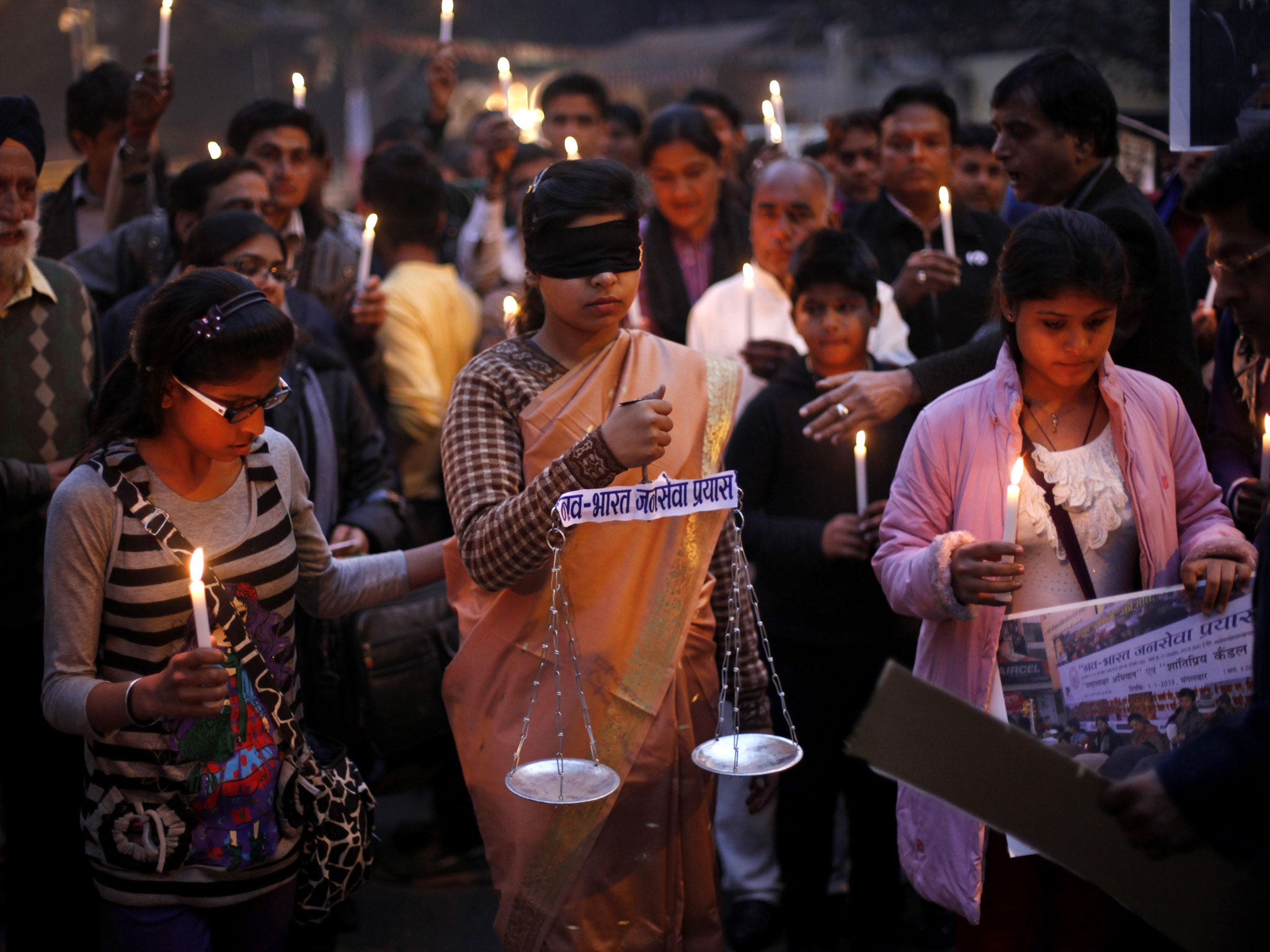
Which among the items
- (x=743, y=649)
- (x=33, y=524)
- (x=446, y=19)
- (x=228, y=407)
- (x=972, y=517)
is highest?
(x=446, y=19)

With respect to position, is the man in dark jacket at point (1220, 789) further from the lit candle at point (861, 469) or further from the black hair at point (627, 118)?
the black hair at point (627, 118)

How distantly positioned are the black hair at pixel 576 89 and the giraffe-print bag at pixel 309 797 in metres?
4.60

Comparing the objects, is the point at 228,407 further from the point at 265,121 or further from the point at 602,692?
the point at 265,121

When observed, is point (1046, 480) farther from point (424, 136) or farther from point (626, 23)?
point (626, 23)

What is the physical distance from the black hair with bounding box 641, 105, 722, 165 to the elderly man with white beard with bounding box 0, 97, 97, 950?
98.5 inches

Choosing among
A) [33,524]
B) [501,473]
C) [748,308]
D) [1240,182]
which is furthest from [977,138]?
[33,524]

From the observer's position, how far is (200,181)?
165 inches

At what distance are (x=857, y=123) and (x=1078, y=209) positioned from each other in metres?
3.67

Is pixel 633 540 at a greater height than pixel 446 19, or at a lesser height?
lesser

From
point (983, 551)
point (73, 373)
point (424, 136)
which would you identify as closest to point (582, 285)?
point (983, 551)

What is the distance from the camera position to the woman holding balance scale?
2.78 metres

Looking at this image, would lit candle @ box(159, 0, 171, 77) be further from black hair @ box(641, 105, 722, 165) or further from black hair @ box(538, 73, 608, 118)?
black hair @ box(538, 73, 608, 118)

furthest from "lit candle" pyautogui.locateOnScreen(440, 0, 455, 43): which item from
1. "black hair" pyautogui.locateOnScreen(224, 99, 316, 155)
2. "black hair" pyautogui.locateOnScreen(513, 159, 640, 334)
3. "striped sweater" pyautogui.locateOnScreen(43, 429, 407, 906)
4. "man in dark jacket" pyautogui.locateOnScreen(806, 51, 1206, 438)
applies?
"striped sweater" pyautogui.locateOnScreen(43, 429, 407, 906)

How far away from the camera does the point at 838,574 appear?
3824 millimetres
